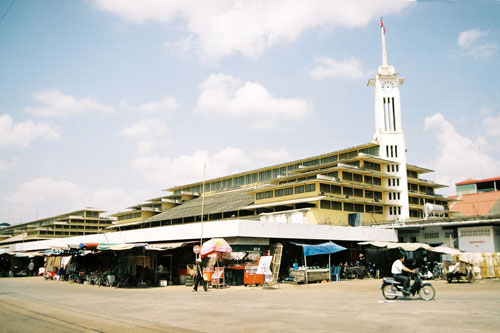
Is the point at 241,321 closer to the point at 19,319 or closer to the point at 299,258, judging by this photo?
the point at 19,319

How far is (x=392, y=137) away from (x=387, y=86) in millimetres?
7648

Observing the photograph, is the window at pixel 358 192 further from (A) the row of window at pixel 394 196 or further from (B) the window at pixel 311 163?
(B) the window at pixel 311 163

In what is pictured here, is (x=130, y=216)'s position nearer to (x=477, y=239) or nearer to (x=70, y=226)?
(x=70, y=226)

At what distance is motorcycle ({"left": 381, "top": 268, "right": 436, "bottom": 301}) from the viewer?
13.9 metres

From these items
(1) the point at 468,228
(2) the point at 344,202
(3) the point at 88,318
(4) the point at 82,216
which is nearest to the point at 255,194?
(2) the point at 344,202

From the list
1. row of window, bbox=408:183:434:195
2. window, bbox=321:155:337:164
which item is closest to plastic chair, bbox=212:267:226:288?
window, bbox=321:155:337:164

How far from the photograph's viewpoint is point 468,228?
39594 millimetres

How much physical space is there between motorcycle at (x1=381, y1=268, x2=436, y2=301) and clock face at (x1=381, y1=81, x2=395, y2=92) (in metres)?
46.7

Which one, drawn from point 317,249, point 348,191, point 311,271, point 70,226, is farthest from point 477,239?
point 70,226

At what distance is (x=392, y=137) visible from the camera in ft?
180

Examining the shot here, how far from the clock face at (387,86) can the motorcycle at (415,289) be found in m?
46.7

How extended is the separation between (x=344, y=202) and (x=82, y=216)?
74.8m

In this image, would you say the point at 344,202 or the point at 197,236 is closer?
the point at 197,236

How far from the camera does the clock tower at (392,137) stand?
53344 mm
